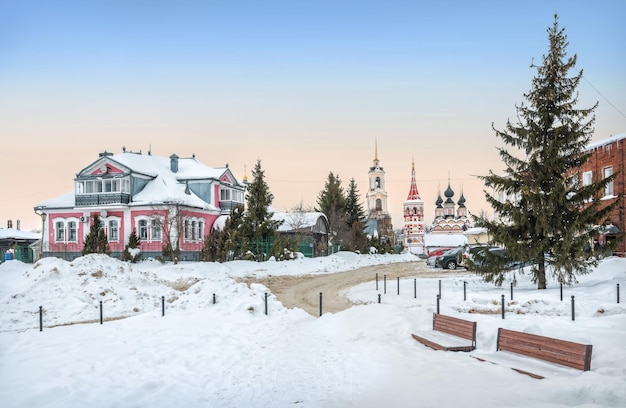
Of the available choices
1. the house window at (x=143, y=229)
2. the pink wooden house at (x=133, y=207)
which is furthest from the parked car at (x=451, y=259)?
the house window at (x=143, y=229)

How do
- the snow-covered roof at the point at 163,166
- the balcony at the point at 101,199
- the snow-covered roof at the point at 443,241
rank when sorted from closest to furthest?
the balcony at the point at 101,199 < the snow-covered roof at the point at 163,166 < the snow-covered roof at the point at 443,241

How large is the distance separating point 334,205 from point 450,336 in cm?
4811

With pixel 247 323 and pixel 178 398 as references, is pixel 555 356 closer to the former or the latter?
pixel 178 398

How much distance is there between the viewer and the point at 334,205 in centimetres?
5972

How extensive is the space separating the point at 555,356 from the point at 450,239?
3416 inches

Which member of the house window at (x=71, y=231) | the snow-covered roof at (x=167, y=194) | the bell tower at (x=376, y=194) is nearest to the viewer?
the snow-covered roof at (x=167, y=194)

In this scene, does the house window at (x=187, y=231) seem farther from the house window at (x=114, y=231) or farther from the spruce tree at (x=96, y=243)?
the spruce tree at (x=96, y=243)

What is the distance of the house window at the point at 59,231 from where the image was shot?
4581 cm

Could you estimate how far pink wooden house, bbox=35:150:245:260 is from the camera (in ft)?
139

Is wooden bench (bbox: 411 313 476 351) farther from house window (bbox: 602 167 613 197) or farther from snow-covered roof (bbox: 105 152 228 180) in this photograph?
snow-covered roof (bbox: 105 152 228 180)

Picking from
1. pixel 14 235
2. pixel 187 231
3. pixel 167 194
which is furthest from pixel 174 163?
pixel 14 235

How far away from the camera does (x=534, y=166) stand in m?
20.5

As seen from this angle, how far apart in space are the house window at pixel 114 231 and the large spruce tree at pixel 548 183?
108 feet

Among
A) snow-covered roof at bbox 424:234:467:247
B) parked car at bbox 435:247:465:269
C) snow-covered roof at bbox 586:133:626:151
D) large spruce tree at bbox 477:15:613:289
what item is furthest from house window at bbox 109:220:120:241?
snow-covered roof at bbox 424:234:467:247
